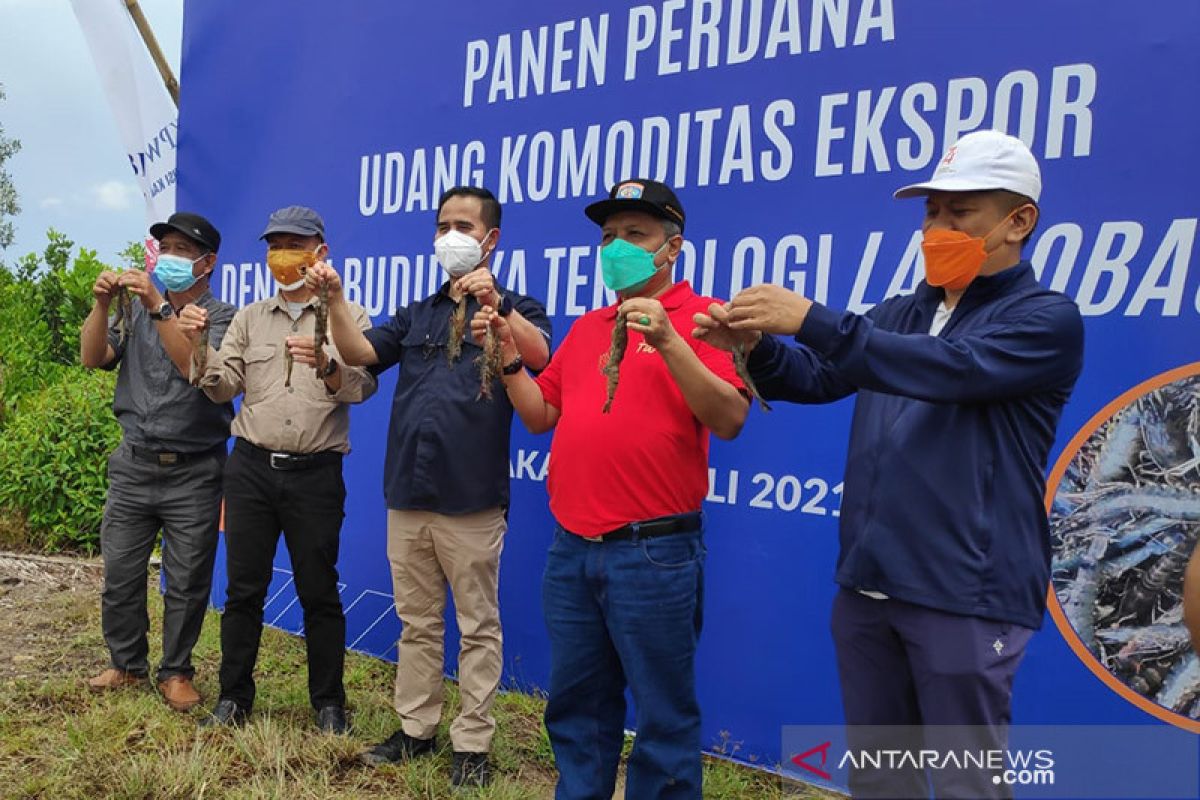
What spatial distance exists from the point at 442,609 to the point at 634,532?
129 cm

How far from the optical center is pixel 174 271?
4.00m

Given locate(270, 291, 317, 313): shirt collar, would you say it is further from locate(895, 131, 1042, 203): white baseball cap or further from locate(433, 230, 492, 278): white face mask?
locate(895, 131, 1042, 203): white baseball cap

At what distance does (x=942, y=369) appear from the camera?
6.17 feet

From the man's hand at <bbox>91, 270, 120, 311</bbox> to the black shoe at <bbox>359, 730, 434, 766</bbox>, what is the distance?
7.04 ft

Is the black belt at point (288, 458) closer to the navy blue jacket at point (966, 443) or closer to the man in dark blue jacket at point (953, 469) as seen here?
the man in dark blue jacket at point (953, 469)

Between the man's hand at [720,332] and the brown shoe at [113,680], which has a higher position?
the man's hand at [720,332]

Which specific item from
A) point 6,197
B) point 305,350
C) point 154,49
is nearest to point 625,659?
point 305,350

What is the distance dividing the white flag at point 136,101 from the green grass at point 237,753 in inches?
131

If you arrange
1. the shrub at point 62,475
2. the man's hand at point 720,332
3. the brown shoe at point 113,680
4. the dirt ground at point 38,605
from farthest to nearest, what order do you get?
the shrub at point 62,475 < the dirt ground at point 38,605 < the brown shoe at point 113,680 < the man's hand at point 720,332

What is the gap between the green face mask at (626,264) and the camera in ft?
8.87

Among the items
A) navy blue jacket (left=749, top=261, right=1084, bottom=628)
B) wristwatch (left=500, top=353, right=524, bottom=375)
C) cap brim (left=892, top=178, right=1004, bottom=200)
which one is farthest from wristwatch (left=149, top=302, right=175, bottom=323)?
cap brim (left=892, top=178, right=1004, bottom=200)

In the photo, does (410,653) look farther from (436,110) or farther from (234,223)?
(234,223)

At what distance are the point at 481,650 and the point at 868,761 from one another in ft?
5.60

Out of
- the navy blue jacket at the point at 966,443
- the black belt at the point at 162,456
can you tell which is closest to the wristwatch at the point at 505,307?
the navy blue jacket at the point at 966,443
